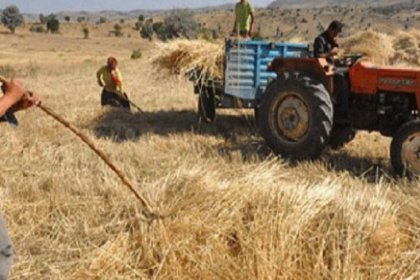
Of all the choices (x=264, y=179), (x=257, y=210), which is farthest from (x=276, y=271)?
(x=264, y=179)

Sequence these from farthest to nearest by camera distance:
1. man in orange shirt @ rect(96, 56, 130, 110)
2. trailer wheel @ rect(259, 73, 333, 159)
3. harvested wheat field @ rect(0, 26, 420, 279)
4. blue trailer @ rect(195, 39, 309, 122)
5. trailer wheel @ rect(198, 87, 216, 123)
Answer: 1. man in orange shirt @ rect(96, 56, 130, 110)
2. trailer wheel @ rect(198, 87, 216, 123)
3. blue trailer @ rect(195, 39, 309, 122)
4. trailer wheel @ rect(259, 73, 333, 159)
5. harvested wheat field @ rect(0, 26, 420, 279)

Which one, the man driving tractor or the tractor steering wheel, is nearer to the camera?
the tractor steering wheel

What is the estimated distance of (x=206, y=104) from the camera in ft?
35.8

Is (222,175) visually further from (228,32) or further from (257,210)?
(228,32)

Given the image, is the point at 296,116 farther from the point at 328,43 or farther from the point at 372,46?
the point at 372,46

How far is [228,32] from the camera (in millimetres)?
10828

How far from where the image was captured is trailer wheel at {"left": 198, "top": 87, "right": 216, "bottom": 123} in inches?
428

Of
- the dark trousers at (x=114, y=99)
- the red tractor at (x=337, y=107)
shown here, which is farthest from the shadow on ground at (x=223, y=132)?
the dark trousers at (x=114, y=99)

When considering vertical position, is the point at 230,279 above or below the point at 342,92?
below

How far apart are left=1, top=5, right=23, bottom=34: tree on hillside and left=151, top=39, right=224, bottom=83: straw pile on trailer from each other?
67860mm

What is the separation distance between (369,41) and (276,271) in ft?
43.3

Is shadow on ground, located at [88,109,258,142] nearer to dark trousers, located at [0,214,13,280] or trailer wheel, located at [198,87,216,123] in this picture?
trailer wheel, located at [198,87,216,123]

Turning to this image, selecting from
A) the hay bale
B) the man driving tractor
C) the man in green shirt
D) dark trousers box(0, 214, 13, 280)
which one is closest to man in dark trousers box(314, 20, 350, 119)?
the man driving tractor

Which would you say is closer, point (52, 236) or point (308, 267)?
point (308, 267)
